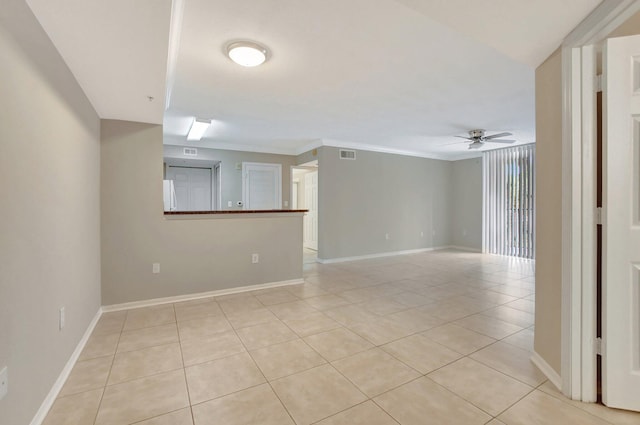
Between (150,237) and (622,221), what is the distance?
4.12 m

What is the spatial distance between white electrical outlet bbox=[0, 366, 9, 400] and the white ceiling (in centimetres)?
173

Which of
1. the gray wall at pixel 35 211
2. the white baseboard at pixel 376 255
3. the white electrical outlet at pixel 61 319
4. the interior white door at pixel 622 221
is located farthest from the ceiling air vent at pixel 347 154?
the white electrical outlet at pixel 61 319

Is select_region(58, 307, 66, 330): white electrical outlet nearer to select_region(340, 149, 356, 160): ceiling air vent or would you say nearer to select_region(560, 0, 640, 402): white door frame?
select_region(560, 0, 640, 402): white door frame

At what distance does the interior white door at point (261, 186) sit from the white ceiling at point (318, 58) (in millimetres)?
1803

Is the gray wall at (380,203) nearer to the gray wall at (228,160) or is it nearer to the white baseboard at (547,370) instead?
the gray wall at (228,160)

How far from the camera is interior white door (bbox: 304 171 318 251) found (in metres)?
7.56

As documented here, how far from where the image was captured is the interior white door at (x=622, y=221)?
156cm

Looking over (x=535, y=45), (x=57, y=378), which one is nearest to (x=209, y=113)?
(x=57, y=378)

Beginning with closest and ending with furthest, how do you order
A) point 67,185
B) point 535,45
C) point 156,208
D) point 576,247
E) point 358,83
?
point 576,247, point 535,45, point 67,185, point 358,83, point 156,208

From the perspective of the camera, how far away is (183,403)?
168 centimetres

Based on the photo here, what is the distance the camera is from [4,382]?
1.22 meters

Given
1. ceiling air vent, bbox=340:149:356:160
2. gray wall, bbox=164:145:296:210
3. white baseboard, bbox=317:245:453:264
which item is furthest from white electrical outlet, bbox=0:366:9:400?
ceiling air vent, bbox=340:149:356:160

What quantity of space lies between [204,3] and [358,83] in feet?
5.62

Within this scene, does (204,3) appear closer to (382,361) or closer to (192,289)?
(382,361)
